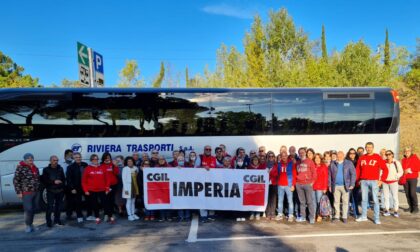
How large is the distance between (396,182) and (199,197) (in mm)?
5100

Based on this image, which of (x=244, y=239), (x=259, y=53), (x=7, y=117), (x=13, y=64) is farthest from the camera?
(x=13, y=64)

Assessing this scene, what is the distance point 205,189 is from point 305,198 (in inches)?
97.7

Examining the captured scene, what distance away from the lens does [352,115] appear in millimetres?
9719

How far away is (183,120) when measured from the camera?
948cm

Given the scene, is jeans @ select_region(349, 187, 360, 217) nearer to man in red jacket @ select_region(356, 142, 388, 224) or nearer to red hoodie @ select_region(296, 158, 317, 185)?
man in red jacket @ select_region(356, 142, 388, 224)

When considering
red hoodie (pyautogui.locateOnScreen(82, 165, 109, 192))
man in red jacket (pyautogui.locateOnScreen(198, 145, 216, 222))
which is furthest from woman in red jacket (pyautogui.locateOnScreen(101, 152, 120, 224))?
man in red jacket (pyautogui.locateOnScreen(198, 145, 216, 222))

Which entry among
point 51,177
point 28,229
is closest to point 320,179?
point 51,177

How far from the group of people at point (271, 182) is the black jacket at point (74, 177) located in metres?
0.02

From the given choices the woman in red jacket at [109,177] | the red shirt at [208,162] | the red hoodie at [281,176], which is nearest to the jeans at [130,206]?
the woman in red jacket at [109,177]

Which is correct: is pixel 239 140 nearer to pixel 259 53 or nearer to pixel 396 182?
pixel 396 182

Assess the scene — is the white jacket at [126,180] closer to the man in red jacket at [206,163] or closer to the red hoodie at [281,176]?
the man in red jacket at [206,163]

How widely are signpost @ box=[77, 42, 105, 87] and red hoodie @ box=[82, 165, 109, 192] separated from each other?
458cm

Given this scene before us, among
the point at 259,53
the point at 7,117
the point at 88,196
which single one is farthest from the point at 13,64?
the point at 88,196

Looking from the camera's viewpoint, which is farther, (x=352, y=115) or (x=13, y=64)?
(x=13, y=64)
